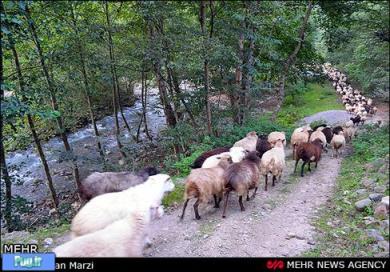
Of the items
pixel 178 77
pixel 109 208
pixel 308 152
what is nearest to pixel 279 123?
pixel 178 77

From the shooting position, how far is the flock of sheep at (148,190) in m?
4.83

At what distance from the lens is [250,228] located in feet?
23.0

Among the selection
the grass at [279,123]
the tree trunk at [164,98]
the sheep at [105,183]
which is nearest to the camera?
the sheep at [105,183]

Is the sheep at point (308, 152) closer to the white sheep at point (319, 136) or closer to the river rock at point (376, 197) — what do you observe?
the white sheep at point (319, 136)

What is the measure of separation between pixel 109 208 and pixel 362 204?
496 cm

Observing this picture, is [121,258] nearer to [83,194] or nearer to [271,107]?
[83,194]

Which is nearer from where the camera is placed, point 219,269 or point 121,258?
point 121,258

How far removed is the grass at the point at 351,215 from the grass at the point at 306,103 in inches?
380

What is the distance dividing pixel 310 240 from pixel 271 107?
55.0ft

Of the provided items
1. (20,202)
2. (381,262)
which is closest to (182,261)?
(381,262)

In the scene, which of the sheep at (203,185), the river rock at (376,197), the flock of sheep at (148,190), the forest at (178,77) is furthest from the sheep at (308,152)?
the sheep at (203,185)

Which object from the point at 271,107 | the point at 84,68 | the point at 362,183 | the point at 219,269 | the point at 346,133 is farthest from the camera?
the point at 271,107

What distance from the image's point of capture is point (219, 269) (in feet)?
18.2

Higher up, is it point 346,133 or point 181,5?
point 181,5
